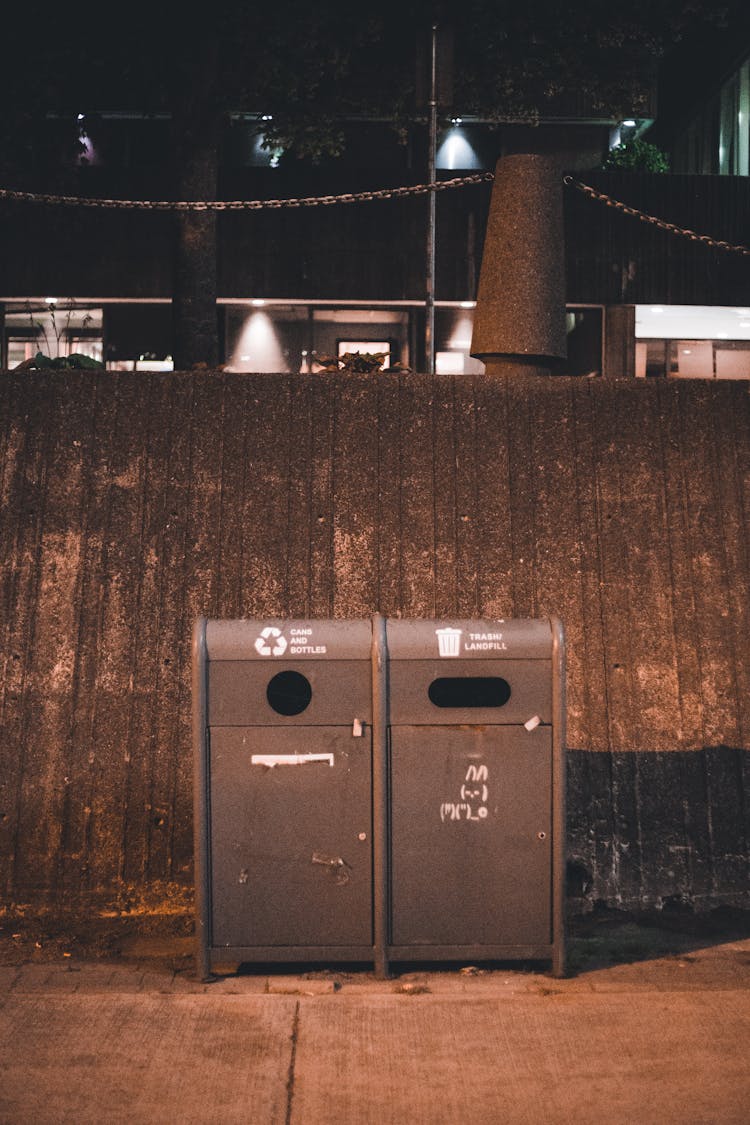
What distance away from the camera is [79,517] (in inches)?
269

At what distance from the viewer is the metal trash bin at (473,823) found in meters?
5.02

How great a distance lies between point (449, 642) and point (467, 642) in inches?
2.8

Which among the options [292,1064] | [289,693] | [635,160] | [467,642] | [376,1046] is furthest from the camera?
[635,160]

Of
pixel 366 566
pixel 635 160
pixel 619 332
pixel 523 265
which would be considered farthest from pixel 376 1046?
pixel 635 160

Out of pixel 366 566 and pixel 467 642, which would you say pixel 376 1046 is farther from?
pixel 366 566

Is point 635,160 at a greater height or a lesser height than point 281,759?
greater

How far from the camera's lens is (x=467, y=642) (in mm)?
4961

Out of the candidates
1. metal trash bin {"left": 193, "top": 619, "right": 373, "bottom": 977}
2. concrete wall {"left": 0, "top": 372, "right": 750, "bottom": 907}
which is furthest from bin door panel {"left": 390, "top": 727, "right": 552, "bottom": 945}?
concrete wall {"left": 0, "top": 372, "right": 750, "bottom": 907}

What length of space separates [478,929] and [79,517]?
3.23 m

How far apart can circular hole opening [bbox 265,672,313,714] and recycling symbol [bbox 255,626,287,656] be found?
48 centimetres

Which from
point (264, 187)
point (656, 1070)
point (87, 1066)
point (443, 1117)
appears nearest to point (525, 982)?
point (656, 1070)

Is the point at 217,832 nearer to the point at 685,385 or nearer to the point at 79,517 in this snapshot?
the point at 79,517

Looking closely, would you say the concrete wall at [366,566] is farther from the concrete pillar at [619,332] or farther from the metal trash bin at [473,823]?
the concrete pillar at [619,332]

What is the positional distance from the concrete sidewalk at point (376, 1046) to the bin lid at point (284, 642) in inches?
52.5
